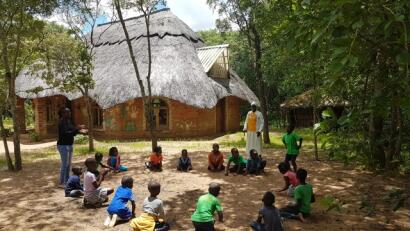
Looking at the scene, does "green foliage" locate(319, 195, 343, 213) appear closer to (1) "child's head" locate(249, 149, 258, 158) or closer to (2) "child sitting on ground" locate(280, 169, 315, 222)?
(2) "child sitting on ground" locate(280, 169, 315, 222)

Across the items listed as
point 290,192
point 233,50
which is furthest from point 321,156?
point 233,50

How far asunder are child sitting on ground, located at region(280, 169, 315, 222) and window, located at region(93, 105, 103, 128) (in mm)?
17022

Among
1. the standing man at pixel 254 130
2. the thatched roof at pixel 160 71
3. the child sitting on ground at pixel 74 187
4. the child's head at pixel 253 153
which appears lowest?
the child sitting on ground at pixel 74 187

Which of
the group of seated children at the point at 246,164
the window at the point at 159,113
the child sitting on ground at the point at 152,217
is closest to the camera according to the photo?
the child sitting on ground at the point at 152,217

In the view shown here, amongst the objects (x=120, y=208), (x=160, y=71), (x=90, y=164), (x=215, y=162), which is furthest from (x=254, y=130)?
(x=160, y=71)

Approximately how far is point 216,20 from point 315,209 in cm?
1181

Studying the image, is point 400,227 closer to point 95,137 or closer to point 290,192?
point 290,192

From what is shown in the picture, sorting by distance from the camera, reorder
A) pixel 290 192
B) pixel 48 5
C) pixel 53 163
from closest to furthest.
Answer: pixel 290 192 → pixel 48 5 → pixel 53 163

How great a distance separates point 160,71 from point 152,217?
597 inches

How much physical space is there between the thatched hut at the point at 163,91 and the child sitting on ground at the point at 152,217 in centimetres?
1329

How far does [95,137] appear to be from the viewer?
20.7 m

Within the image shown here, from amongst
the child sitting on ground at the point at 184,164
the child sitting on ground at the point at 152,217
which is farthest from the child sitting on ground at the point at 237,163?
the child sitting on ground at the point at 152,217

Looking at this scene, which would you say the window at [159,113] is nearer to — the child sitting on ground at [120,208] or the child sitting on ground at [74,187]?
the child sitting on ground at [74,187]

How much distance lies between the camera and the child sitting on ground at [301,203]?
5945mm
